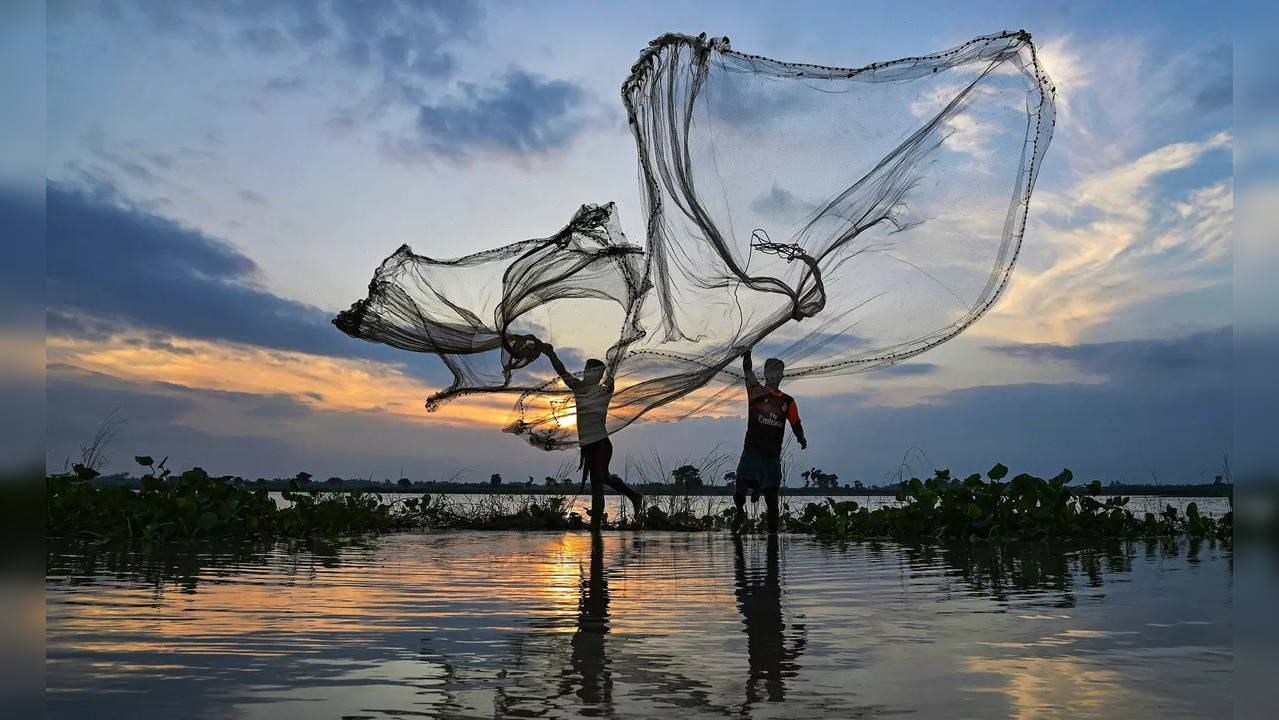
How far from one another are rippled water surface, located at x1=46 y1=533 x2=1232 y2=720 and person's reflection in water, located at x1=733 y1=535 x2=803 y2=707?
0.02 meters

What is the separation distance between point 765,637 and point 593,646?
92 centimetres

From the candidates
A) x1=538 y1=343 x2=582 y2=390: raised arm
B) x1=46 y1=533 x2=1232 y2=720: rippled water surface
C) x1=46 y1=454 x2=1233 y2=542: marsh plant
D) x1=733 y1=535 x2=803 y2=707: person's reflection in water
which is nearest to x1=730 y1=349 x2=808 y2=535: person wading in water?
x1=46 y1=454 x2=1233 y2=542: marsh plant

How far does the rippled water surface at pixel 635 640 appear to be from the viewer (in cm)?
357

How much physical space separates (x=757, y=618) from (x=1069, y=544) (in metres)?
7.78

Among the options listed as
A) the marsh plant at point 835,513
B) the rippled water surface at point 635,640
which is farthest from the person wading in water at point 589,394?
the marsh plant at point 835,513

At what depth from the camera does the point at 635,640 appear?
4.86 m

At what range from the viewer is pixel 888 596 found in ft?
22.0

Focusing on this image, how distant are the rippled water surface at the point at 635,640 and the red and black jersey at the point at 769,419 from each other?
16.1 ft

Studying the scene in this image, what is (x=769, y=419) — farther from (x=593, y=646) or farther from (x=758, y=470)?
(x=593, y=646)

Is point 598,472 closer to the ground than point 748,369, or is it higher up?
closer to the ground

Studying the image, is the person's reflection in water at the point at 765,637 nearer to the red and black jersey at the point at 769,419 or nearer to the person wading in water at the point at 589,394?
the person wading in water at the point at 589,394

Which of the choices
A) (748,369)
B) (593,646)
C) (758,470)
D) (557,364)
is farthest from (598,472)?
(593,646)

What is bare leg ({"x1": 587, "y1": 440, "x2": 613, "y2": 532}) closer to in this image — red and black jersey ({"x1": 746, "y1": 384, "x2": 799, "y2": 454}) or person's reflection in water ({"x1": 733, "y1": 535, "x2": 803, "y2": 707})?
red and black jersey ({"x1": 746, "y1": 384, "x2": 799, "y2": 454})
